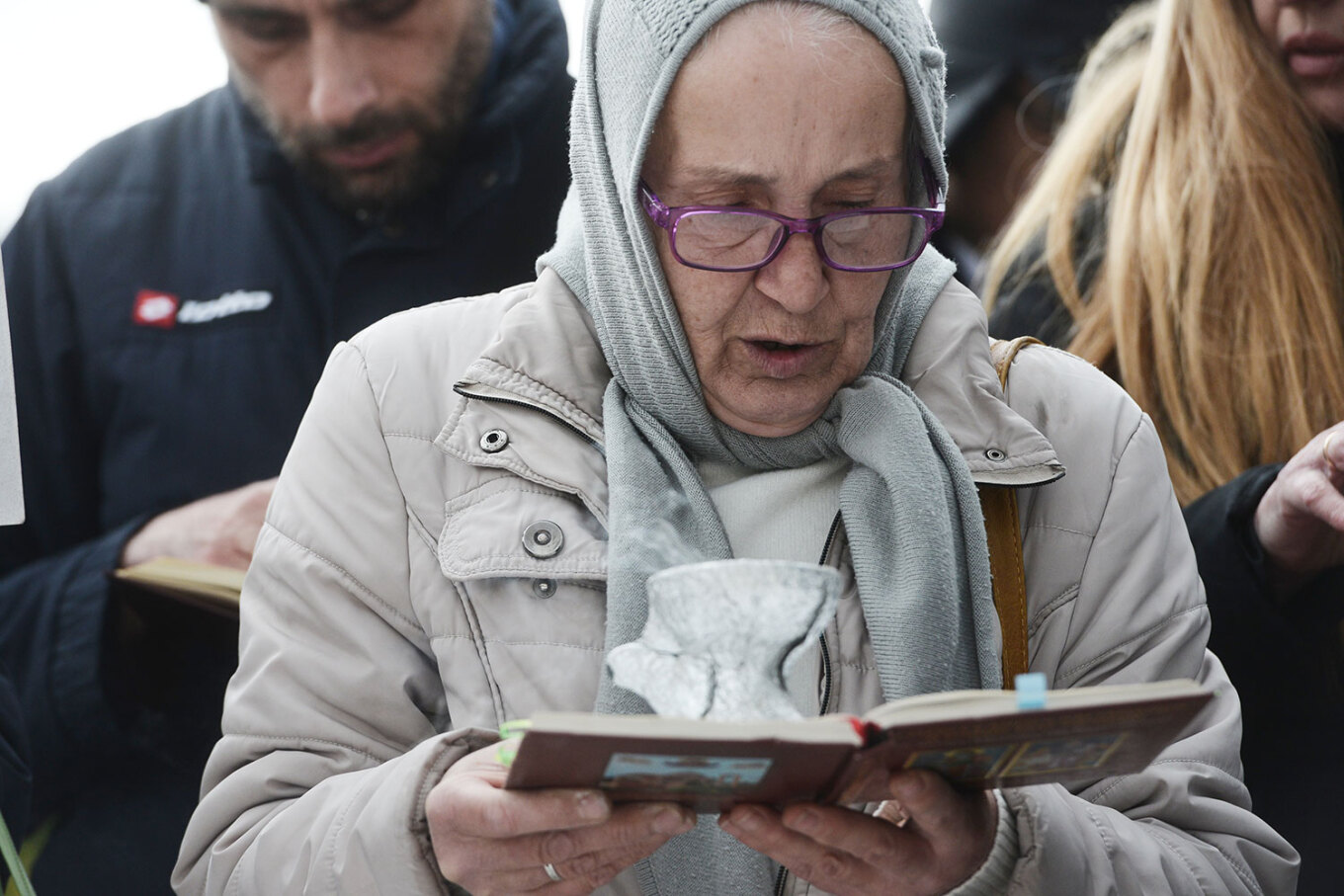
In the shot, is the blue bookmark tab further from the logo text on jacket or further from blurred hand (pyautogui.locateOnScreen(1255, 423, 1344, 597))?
the logo text on jacket

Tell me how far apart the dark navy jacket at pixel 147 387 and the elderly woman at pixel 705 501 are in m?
0.85

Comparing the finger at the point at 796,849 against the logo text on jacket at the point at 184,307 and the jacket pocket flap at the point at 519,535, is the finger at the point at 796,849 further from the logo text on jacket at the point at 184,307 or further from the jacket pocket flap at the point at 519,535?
the logo text on jacket at the point at 184,307

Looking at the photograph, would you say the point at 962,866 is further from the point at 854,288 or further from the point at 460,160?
the point at 460,160

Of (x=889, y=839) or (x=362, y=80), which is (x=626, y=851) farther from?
(x=362, y=80)

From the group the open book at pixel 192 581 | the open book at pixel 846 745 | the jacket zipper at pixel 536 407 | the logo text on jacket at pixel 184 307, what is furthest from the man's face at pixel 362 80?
the open book at pixel 846 745

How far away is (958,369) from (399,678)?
2.69ft

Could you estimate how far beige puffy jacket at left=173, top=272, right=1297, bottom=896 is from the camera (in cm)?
169

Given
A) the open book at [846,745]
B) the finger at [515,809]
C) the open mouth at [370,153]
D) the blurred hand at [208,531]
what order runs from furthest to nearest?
the open mouth at [370,153]
the blurred hand at [208,531]
the finger at [515,809]
the open book at [846,745]

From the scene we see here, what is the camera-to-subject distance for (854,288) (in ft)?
5.87

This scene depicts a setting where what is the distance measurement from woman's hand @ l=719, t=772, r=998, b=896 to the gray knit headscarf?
0.21 meters

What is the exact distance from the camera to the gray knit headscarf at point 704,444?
5.46 feet

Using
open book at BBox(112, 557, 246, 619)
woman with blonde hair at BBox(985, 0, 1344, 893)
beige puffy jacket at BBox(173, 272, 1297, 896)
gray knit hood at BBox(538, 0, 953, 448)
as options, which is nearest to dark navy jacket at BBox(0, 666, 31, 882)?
open book at BBox(112, 557, 246, 619)

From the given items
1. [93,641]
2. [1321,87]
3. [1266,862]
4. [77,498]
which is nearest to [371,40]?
[77,498]

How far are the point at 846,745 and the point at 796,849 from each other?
0.25 metres
